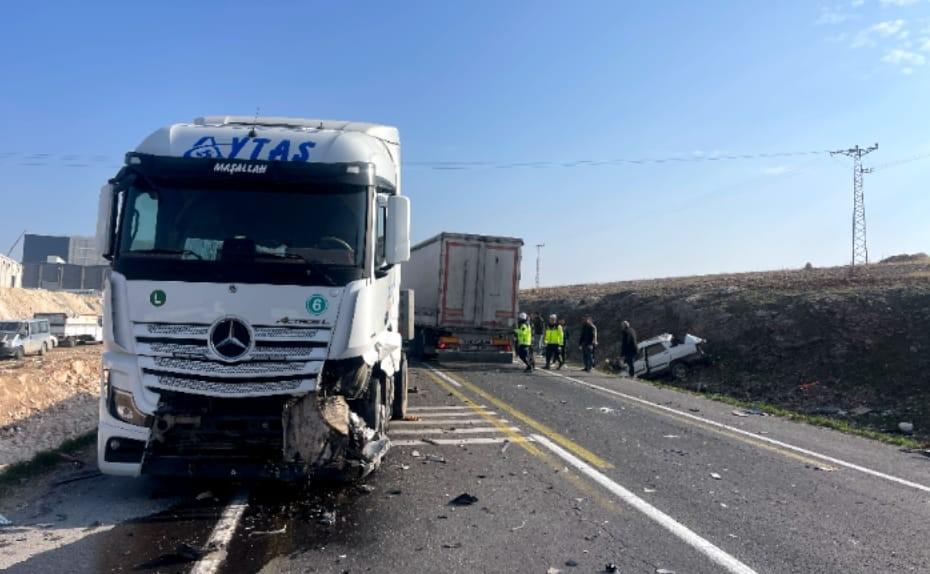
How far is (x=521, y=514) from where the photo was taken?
229 inches

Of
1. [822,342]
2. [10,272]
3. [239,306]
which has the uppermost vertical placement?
[10,272]

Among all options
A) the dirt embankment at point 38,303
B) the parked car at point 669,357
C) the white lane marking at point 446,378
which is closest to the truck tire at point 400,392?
the white lane marking at point 446,378

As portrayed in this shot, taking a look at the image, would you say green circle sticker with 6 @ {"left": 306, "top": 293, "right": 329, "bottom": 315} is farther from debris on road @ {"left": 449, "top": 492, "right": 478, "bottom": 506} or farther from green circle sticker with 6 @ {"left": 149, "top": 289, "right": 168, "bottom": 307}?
debris on road @ {"left": 449, "top": 492, "right": 478, "bottom": 506}

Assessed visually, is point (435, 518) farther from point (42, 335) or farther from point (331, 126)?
point (42, 335)

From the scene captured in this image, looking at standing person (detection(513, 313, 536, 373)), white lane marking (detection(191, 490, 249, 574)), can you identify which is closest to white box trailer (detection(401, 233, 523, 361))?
standing person (detection(513, 313, 536, 373))

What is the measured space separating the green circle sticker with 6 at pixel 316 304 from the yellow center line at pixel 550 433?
147 inches

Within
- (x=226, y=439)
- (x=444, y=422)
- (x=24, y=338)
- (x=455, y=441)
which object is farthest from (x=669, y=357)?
(x=24, y=338)

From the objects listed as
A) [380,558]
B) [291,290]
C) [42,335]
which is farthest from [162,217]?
[42,335]

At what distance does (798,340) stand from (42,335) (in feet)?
106

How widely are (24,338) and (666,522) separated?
106 feet

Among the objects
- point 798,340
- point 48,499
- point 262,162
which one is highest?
point 262,162

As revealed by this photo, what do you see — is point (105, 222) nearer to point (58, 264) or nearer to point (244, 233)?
point (244, 233)

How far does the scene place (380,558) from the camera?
4742 mm

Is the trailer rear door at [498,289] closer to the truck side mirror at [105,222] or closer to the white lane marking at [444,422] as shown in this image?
the white lane marking at [444,422]
